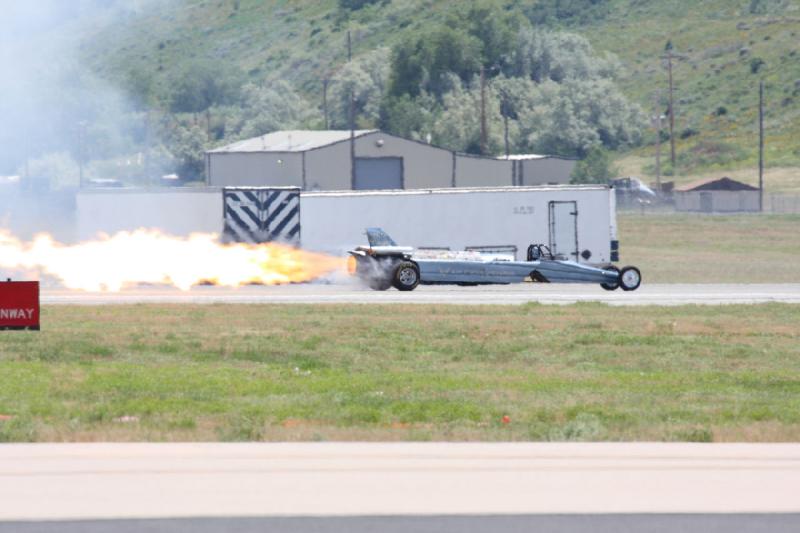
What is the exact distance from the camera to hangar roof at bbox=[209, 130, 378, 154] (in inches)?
3361

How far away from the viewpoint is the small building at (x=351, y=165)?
83.6 metres

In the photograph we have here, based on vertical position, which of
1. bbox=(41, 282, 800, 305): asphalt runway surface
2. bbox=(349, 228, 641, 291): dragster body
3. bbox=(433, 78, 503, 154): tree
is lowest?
bbox=(41, 282, 800, 305): asphalt runway surface

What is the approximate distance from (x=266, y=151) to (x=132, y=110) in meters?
20.0

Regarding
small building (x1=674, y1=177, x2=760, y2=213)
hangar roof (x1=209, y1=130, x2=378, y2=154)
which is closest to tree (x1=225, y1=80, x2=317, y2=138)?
hangar roof (x1=209, y1=130, x2=378, y2=154)

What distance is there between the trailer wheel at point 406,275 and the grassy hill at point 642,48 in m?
54.3

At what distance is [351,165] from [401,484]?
71.9 m

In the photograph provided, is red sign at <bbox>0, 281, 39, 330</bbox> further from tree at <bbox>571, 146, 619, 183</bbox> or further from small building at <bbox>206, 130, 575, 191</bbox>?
tree at <bbox>571, 146, 619, 183</bbox>

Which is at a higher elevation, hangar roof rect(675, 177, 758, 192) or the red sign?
hangar roof rect(675, 177, 758, 192)

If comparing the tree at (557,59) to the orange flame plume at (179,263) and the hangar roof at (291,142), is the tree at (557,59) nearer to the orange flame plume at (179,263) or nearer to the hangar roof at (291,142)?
the hangar roof at (291,142)

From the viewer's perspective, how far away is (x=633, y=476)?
1204 cm

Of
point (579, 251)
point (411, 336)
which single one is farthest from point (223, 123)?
point (411, 336)

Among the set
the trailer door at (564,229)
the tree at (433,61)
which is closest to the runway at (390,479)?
the trailer door at (564,229)

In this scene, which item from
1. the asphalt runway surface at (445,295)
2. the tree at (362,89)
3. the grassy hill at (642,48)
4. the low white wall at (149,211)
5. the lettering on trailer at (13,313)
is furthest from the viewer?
the tree at (362,89)

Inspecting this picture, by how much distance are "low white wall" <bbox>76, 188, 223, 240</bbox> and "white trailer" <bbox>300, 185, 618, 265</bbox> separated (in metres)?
2.93
